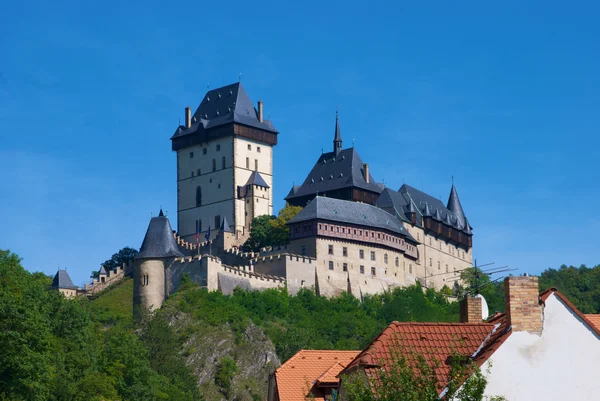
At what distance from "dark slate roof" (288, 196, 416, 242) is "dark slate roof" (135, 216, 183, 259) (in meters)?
10.1

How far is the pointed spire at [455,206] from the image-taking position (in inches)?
5245

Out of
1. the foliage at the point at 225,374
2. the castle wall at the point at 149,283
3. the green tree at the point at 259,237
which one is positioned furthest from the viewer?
the green tree at the point at 259,237

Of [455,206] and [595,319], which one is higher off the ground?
[455,206]

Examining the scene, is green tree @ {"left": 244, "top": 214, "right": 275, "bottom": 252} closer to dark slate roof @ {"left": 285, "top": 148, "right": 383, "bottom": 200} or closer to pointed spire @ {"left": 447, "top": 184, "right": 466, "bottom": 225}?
dark slate roof @ {"left": 285, "top": 148, "right": 383, "bottom": 200}

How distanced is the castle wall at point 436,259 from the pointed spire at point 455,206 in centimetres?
569

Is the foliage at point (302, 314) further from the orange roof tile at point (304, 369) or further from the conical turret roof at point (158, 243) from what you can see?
the orange roof tile at point (304, 369)

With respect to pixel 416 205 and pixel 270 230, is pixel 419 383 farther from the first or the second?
pixel 416 205

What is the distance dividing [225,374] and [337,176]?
34899 mm

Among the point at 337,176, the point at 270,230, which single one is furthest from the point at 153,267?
the point at 337,176

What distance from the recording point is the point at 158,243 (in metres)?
102

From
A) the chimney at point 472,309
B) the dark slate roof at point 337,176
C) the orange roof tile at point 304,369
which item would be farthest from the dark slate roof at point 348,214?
the chimney at point 472,309

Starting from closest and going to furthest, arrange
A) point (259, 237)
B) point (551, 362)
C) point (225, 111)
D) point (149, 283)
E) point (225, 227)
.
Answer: point (551, 362)
point (149, 283)
point (259, 237)
point (225, 227)
point (225, 111)

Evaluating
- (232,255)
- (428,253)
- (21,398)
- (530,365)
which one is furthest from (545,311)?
(428,253)

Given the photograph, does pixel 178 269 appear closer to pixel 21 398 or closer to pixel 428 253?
pixel 428 253
